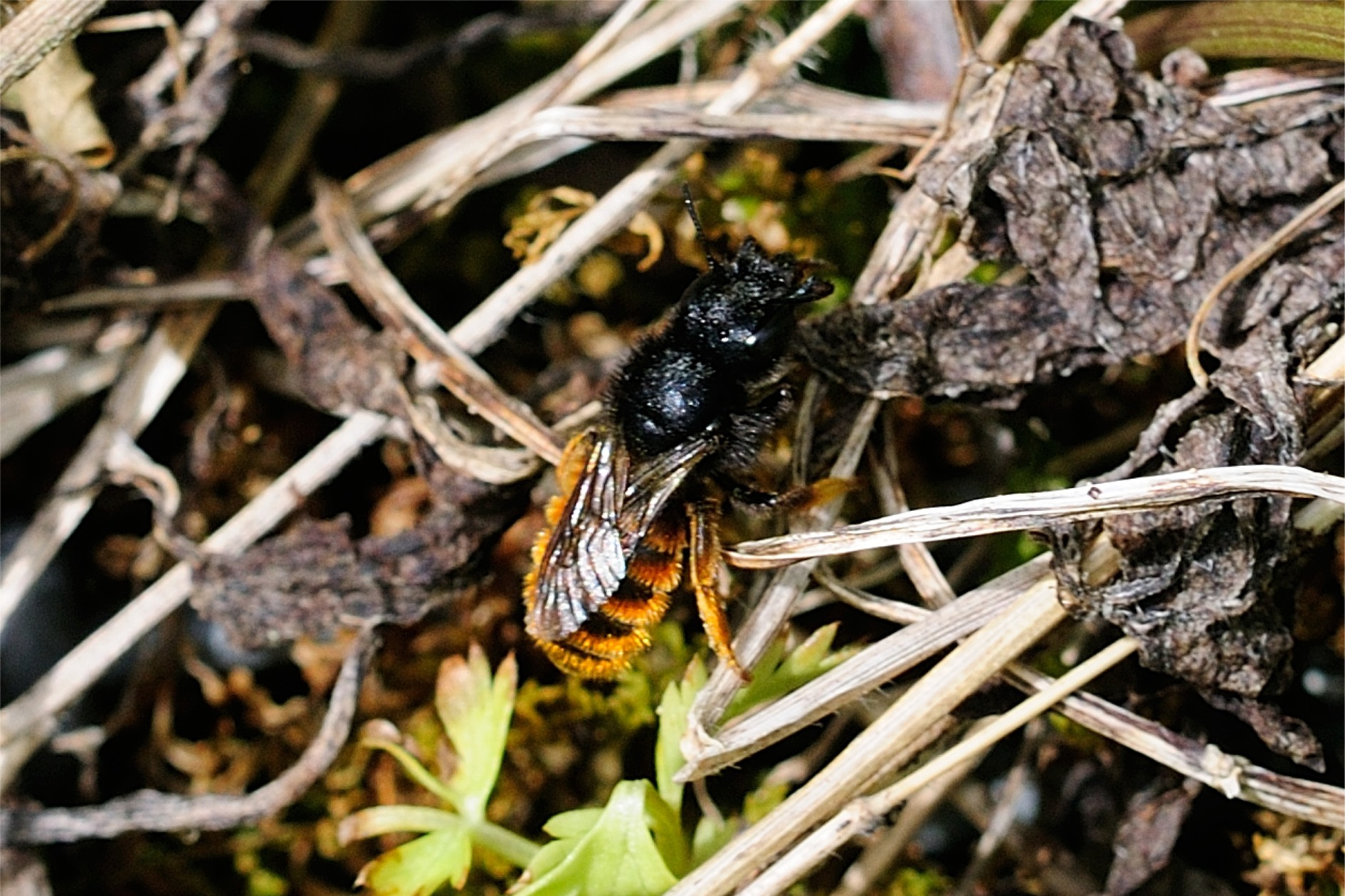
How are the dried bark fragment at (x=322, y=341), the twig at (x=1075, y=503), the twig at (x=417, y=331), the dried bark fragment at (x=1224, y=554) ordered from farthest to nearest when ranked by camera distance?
the dried bark fragment at (x=322, y=341) → the twig at (x=417, y=331) → the dried bark fragment at (x=1224, y=554) → the twig at (x=1075, y=503)

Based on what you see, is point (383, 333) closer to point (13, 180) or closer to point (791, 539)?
point (13, 180)

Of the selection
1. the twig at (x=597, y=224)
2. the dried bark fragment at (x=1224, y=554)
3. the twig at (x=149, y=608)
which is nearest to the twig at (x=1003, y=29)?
the twig at (x=597, y=224)

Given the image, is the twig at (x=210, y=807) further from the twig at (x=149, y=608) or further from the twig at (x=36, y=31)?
the twig at (x=36, y=31)

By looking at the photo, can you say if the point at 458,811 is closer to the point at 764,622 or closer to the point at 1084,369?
the point at 764,622

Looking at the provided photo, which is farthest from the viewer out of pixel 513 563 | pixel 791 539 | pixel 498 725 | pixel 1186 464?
pixel 513 563

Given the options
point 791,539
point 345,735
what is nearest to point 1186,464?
point 791,539

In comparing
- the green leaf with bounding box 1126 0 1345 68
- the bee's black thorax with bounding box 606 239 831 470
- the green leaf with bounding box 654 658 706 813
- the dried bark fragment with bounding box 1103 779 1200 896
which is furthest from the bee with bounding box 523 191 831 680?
the green leaf with bounding box 1126 0 1345 68

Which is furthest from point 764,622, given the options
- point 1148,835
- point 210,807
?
point 210,807

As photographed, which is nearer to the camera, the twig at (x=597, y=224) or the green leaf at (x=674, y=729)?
the green leaf at (x=674, y=729)
